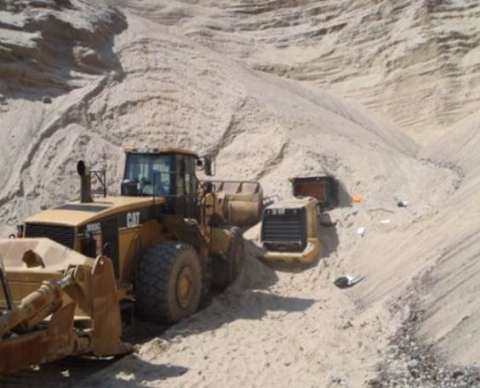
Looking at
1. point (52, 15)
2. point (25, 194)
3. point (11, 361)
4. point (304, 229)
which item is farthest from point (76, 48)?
point (11, 361)

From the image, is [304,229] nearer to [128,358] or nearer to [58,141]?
[128,358]

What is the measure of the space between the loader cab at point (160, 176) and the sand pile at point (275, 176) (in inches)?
66.0

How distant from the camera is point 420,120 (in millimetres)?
29297

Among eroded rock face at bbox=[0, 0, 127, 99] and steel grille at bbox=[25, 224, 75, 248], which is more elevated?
eroded rock face at bbox=[0, 0, 127, 99]

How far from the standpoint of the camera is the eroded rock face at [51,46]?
57.8 feet

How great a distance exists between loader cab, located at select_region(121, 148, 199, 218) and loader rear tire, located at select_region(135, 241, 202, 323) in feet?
3.11

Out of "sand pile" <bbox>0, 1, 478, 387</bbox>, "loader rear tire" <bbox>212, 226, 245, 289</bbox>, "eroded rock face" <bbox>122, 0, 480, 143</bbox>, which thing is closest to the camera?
"sand pile" <bbox>0, 1, 478, 387</bbox>

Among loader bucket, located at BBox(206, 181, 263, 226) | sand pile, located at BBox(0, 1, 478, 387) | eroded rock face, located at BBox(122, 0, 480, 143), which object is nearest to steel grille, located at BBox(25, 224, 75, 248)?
sand pile, located at BBox(0, 1, 478, 387)

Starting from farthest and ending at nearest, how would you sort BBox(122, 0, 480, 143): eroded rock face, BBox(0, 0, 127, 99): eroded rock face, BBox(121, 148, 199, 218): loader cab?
BBox(122, 0, 480, 143): eroded rock face
BBox(0, 0, 127, 99): eroded rock face
BBox(121, 148, 199, 218): loader cab

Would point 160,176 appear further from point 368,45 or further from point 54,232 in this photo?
point 368,45

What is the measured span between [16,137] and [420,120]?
19588 millimetres

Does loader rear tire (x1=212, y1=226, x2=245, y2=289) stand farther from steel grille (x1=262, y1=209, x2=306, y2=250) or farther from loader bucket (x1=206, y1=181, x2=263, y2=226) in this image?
loader bucket (x1=206, y1=181, x2=263, y2=226)

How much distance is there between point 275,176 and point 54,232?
355 inches

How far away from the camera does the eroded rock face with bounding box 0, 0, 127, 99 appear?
57.8ft
